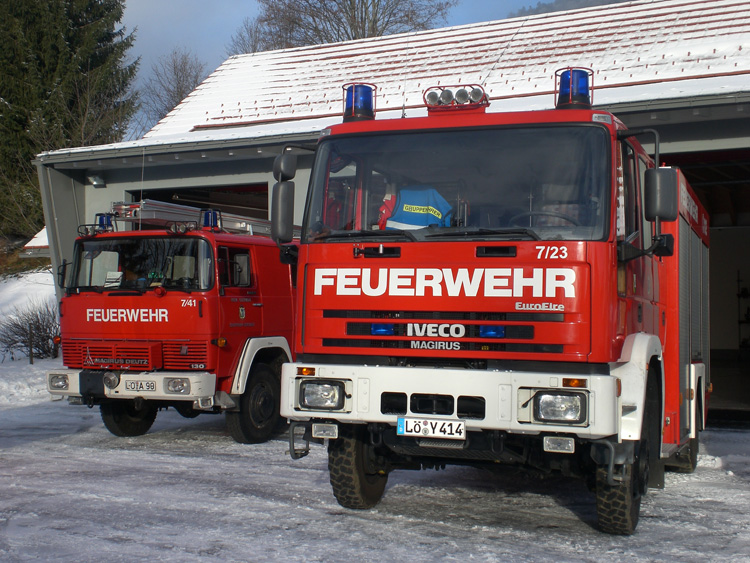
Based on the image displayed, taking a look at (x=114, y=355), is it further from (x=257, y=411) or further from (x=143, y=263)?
(x=257, y=411)

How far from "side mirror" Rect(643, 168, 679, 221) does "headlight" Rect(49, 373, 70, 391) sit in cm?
632

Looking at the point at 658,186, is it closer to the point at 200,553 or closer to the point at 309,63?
the point at 200,553

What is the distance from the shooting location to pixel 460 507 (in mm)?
6168

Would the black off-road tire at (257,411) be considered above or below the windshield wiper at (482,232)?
below

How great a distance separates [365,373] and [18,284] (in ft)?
78.9

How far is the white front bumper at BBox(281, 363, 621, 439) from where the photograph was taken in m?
4.67

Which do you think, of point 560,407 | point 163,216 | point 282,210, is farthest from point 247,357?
point 560,407

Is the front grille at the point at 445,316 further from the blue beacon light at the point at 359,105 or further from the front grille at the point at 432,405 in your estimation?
the blue beacon light at the point at 359,105

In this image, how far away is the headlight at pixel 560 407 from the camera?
470 centimetres

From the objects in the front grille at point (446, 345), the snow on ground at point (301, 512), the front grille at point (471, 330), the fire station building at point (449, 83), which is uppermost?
the fire station building at point (449, 83)

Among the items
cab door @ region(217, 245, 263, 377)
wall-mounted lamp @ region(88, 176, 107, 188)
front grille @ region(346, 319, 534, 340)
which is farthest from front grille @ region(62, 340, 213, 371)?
wall-mounted lamp @ region(88, 176, 107, 188)

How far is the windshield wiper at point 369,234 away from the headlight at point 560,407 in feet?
4.07

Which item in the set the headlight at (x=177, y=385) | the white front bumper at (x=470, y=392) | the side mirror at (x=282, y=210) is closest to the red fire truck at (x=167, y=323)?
the headlight at (x=177, y=385)

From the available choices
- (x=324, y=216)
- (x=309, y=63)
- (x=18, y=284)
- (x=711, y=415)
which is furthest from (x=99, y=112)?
(x=324, y=216)
